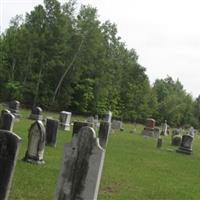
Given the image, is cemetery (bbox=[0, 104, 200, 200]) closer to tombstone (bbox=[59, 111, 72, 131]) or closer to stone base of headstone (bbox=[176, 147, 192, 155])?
stone base of headstone (bbox=[176, 147, 192, 155])

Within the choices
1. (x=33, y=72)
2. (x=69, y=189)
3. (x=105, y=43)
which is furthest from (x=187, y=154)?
(x=105, y=43)

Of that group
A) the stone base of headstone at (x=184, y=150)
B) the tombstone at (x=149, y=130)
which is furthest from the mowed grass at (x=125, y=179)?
the tombstone at (x=149, y=130)

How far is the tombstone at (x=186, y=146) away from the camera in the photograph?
1068 inches

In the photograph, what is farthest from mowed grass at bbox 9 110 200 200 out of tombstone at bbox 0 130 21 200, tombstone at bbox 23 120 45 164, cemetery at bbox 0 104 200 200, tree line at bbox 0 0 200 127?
tree line at bbox 0 0 200 127

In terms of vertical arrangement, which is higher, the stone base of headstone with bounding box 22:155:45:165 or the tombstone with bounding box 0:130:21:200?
the tombstone with bounding box 0:130:21:200

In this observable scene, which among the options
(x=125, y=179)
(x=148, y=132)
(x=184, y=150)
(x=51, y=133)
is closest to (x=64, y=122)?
(x=184, y=150)

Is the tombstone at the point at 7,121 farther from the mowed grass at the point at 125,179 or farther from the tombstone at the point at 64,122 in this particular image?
the tombstone at the point at 64,122

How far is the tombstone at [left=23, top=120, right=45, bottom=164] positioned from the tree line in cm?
4290

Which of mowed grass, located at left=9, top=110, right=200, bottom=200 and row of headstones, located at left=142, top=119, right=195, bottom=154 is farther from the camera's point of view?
row of headstones, located at left=142, top=119, right=195, bottom=154

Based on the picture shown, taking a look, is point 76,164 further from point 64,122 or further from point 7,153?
point 64,122

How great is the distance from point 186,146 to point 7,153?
19529 mm

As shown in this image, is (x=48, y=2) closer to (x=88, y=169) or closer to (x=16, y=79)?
(x=16, y=79)

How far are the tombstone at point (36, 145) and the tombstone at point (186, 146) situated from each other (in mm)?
13188

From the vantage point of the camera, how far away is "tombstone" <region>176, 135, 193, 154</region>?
27.1 meters
